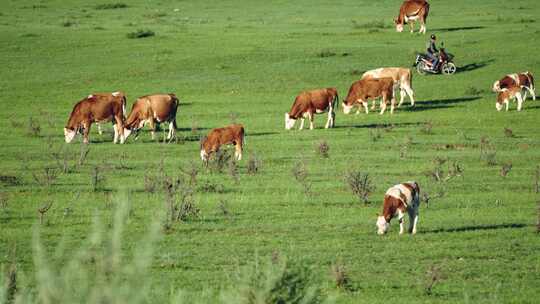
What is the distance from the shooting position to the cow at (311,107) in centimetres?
2716

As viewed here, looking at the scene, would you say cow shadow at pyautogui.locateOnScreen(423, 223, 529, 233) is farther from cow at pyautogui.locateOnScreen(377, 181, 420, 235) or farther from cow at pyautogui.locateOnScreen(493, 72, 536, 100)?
cow at pyautogui.locateOnScreen(493, 72, 536, 100)

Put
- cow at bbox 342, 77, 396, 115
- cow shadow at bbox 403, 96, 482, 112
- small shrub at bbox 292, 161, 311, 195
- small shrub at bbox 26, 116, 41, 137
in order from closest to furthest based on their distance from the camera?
1. small shrub at bbox 292, 161, 311, 195
2. small shrub at bbox 26, 116, 41, 137
3. cow at bbox 342, 77, 396, 115
4. cow shadow at bbox 403, 96, 482, 112

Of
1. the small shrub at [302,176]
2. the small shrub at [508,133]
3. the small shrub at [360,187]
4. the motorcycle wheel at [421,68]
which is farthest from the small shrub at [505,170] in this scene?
the motorcycle wheel at [421,68]

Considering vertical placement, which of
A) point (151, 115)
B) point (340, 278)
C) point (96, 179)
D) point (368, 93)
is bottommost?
point (340, 278)

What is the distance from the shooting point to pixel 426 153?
22781 millimetres

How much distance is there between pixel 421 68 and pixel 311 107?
9458 millimetres

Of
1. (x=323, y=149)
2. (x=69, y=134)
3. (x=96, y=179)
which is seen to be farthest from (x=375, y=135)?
(x=96, y=179)

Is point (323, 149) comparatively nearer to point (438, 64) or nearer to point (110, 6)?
point (438, 64)

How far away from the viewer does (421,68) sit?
35.8 meters

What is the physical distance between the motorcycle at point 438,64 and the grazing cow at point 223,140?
45.8 ft

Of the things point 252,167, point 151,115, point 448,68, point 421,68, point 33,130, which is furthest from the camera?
point 448,68

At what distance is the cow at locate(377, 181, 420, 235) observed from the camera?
47.4ft

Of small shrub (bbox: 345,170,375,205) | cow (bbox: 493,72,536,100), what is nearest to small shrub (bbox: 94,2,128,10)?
cow (bbox: 493,72,536,100)

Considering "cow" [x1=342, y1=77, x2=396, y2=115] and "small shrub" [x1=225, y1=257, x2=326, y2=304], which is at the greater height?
"cow" [x1=342, y1=77, x2=396, y2=115]
